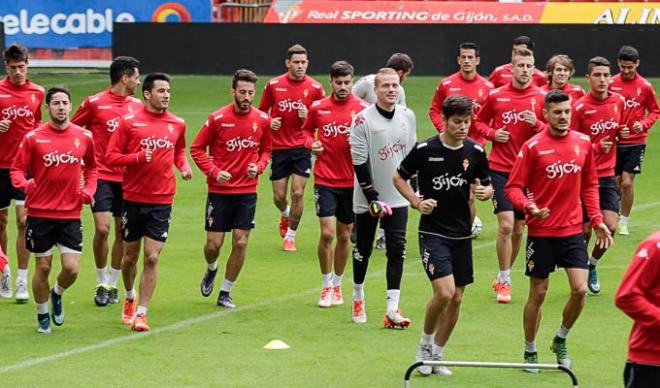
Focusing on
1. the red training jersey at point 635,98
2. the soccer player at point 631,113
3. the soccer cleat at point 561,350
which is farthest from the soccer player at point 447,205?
the red training jersey at point 635,98

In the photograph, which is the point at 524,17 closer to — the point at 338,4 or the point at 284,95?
the point at 338,4

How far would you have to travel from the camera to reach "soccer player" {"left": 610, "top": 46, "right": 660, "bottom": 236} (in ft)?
55.6

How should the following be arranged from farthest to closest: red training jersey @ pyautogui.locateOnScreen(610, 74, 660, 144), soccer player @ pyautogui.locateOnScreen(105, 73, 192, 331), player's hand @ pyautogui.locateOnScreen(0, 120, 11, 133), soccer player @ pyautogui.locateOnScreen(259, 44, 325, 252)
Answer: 1. soccer player @ pyautogui.locateOnScreen(259, 44, 325, 252)
2. red training jersey @ pyautogui.locateOnScreen(610, 74, 660, 144)
3. player's hand @ pyautogui.locateOnScreen(0, 120, 11, 133)
4. soccer player @ pyautogui.locateOnScreen(105, 73, 192, 331)

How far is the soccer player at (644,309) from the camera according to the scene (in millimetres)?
7609

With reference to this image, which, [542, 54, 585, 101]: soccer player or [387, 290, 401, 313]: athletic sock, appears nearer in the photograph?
[387, 290, 401, 313]: athletic sock

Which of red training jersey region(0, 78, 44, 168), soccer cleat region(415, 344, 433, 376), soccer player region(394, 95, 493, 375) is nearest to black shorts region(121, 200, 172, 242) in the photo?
red training jersey region(0, 78, 44, 168)

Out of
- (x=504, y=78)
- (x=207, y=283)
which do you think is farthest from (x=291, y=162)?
(x=207, y=283)

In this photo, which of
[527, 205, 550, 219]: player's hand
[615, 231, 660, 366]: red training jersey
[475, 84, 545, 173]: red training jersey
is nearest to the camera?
[615, 231, 660, 366]: red training jersey

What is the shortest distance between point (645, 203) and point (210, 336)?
10.2 m

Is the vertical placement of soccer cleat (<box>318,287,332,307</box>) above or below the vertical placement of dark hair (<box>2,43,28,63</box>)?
below

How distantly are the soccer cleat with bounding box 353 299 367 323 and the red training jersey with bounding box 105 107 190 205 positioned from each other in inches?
78.5

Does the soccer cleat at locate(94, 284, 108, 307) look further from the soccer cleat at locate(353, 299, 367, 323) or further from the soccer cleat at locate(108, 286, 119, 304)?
the soccer cleat at locate(353, 299, 367, 323)

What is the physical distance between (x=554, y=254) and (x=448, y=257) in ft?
2.78

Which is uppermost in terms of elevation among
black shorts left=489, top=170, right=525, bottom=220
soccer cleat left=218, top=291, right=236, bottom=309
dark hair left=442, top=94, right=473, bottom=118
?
dark hair left=442, top=94, right=473, bottom=118
